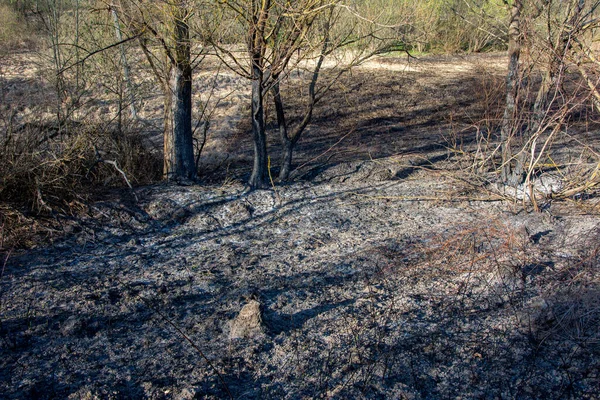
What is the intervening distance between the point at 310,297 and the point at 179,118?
10.3 feet

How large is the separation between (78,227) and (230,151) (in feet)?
13.2

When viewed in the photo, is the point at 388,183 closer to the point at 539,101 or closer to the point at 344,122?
the point at 539,101

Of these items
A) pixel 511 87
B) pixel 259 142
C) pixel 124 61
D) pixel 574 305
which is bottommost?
pixel 574 305

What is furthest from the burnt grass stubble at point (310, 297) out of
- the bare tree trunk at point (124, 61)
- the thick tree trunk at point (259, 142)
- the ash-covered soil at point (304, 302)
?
the bare tree trunk at point (124, 61)

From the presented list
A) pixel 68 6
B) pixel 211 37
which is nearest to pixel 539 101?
pixel 211 37

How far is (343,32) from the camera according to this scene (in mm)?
6109

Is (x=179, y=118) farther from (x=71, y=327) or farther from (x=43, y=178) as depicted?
(x=71, y=327)

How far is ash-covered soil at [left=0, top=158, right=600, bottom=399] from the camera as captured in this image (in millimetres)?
3031

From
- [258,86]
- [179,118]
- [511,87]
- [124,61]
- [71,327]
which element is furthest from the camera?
[124,61]

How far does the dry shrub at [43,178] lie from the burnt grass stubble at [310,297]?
0.25 m

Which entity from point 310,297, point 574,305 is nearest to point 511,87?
point 574,305

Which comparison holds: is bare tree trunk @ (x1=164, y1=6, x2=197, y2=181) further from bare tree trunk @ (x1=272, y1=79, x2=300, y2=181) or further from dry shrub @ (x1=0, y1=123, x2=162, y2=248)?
bare tree trunk @ (x1=272, y1=79, x2=300, y2=181)

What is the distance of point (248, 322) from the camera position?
3.46 metres

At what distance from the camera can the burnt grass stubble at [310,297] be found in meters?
3.04
